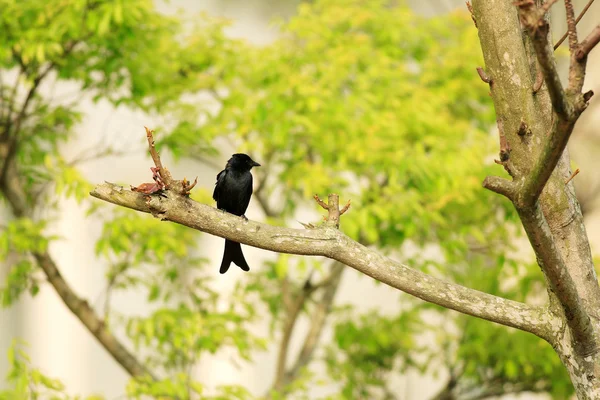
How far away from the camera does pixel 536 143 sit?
2.10 m

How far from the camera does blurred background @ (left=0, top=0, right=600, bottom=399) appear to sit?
389cm

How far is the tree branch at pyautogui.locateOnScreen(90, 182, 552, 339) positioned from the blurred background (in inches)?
60.9

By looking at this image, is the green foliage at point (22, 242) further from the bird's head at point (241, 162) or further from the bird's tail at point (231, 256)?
the bird's tail at point (231, 256)

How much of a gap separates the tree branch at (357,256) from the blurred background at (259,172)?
155cm

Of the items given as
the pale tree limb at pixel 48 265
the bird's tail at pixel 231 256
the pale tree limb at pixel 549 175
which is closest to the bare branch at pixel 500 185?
the pale tree limb at pixel 549 175

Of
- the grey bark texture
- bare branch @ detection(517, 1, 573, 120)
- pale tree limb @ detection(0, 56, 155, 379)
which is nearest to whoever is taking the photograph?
bare branch @ detection(517, 1, 573, 120)

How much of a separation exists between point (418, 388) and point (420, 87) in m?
3.89

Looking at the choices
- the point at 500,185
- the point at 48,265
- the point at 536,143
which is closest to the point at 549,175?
the point at 500,185

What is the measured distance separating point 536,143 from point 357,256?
619 mm

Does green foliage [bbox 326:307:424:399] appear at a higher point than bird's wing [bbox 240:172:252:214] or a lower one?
lower

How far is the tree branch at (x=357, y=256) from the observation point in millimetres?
1997

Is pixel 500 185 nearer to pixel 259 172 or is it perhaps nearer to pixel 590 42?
pixel 590 42

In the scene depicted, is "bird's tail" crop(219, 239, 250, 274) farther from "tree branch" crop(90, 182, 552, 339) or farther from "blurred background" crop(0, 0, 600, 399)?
"tree branch" crop(90, 182, 552, 339)

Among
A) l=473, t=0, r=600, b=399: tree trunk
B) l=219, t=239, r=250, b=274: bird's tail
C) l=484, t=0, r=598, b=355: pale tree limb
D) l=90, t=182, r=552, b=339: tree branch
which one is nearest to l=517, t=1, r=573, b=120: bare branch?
l=484, t=0, r=598, b=355: pale tree limb
